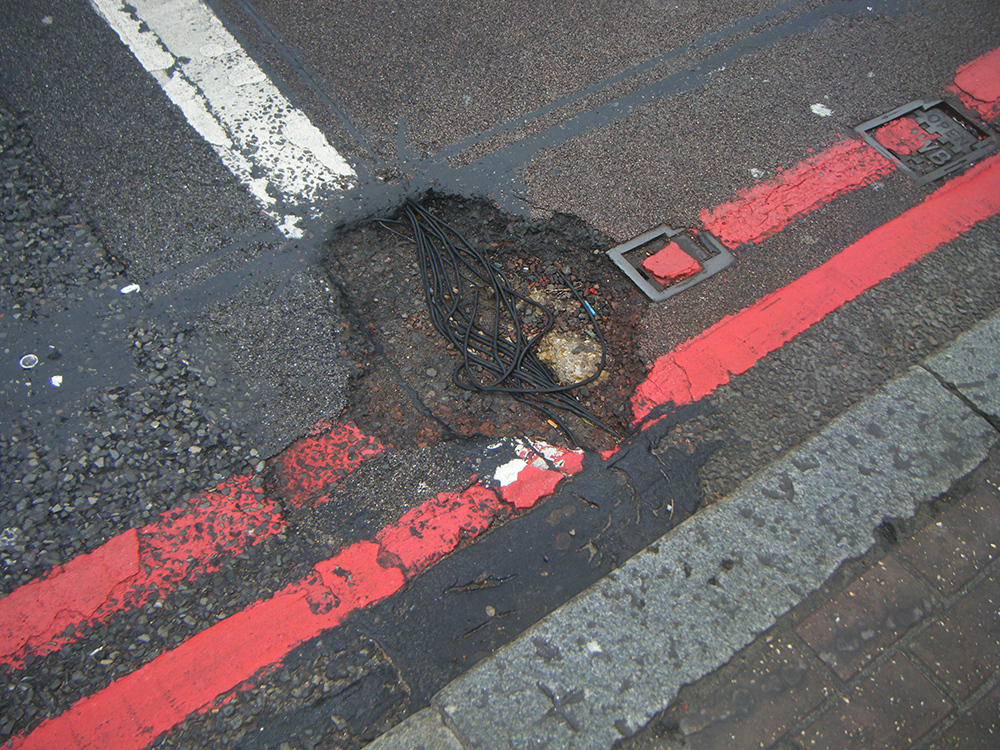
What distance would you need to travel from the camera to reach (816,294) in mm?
2973

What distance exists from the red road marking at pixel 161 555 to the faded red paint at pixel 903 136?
11.0ft

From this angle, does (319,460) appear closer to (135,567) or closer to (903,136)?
(135,567)

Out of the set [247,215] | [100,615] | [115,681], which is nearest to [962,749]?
[115,681]

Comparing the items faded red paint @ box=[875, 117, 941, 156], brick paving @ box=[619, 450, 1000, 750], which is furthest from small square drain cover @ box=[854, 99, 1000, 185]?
brick paving @ box=[619, 450, 1000, 750]

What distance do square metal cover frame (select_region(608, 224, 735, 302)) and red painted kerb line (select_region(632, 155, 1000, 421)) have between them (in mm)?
260

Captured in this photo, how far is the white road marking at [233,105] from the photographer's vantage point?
3.17 meters

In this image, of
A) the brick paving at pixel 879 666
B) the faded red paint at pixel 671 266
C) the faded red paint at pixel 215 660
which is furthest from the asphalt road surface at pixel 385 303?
the brick paving at pixel 879 666

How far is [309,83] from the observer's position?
3.54 meters

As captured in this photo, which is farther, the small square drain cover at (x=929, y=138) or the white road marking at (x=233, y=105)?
the small square drain cover at (x=929, y=138)

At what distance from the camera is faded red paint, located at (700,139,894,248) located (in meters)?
3.16

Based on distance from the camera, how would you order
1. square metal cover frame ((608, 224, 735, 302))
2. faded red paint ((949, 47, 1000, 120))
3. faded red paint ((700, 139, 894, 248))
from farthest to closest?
faded red paint ((949, 47, 1000, 120)), faded red paint ((700, 139, 894, 248)), square metal cover frame ((608, 224, 735, 302))

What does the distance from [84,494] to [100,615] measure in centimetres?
47

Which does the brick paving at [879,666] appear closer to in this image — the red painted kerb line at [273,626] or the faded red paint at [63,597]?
the red painted kerb line at [273,626]

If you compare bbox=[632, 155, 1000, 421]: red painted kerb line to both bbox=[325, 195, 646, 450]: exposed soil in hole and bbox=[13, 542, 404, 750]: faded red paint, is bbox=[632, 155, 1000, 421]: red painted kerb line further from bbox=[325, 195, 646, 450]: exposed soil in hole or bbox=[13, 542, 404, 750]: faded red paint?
bbox=[13, 542, 404, 750]: faded red paint
